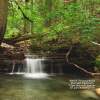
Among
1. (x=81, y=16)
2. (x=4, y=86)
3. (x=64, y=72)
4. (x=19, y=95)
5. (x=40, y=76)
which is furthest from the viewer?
(x=81, y=16)

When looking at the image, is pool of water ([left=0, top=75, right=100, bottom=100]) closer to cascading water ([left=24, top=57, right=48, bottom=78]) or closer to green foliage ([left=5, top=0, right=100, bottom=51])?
cascading water ([left=24, top=57, right=48, bottom=78])

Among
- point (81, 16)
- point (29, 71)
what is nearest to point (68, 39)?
point (81, 16)

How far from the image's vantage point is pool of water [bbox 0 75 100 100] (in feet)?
30.2

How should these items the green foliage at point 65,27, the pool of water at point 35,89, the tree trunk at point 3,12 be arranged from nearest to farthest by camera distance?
the pool of water at point 35,89 → the tree trunk at point 3,12 → the green foliage at point 65,27

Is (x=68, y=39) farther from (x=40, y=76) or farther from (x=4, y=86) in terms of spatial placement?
(x=4, y=86)

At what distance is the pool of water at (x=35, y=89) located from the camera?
921 centimetres

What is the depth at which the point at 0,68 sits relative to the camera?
13789 millimetres

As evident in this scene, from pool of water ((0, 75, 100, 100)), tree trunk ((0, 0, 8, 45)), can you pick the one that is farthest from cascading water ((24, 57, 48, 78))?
tree trunk ((0, 0, 8, 45))

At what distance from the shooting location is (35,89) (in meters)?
10.4

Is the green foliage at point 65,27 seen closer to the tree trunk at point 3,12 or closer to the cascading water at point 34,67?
the cascading water at point 34,67

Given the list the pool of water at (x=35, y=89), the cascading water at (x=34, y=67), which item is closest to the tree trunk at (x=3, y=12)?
the pool of water at (x=35, y=89)

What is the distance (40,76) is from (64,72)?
1.51 meters

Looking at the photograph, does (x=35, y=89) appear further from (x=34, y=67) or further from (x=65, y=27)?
(x=65, y=27)

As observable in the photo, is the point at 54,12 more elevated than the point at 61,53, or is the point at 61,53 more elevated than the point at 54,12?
the point at 54,12
